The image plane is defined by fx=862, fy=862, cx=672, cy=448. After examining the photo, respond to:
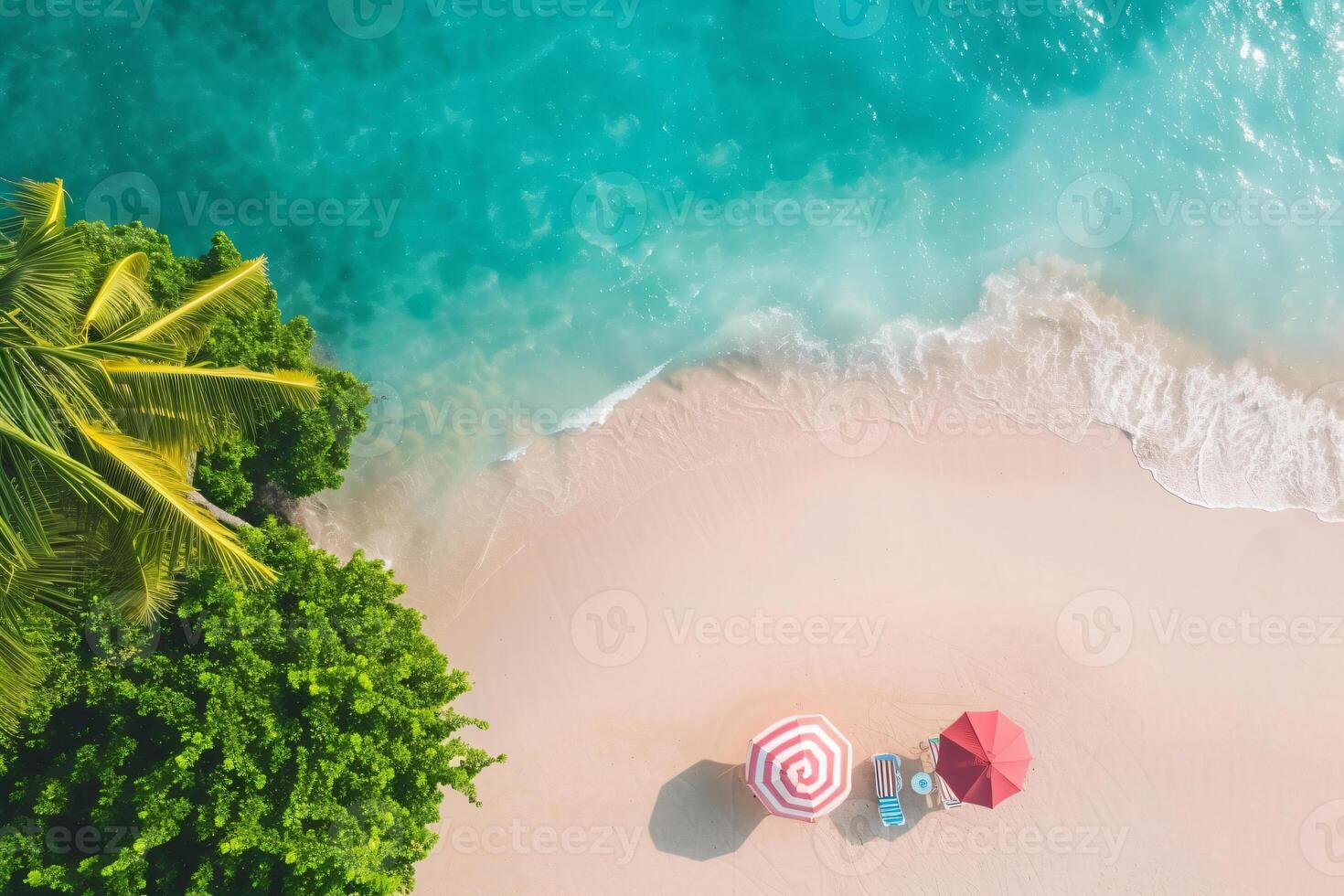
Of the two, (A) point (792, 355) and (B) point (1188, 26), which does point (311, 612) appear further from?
(B) point (1188, 26)

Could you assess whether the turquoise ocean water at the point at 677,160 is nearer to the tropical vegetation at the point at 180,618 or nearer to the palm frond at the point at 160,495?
the tropical vegetation at the point at 180,618

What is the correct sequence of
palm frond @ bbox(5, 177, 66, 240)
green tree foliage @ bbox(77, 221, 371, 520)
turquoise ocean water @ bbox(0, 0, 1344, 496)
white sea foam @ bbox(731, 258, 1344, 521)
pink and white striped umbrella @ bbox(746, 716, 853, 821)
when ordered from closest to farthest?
palm frond @ bbox(5, 177, 66, 240) → green tree foliage @ bbox(77, 221, 371, 520) → pink and white striped umbrella @ bbox(746, 716, 853, 821) → turquoise ocean water @ bbox(0, 0, 1344, 496) → white sea foam @ bbox(731, 258, 1344, 521)

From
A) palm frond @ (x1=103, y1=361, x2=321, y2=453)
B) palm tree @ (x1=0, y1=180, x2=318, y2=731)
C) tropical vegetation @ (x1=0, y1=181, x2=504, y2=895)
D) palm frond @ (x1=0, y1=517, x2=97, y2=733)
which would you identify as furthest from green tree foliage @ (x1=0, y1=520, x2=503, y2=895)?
palm frond @ (x1=103, y1=361, x2=321, y2=453)

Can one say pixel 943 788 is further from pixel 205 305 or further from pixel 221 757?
pixel 205 305

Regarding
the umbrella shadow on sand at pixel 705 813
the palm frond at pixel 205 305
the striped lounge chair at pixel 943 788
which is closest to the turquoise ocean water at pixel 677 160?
the palm frond at pixel 205 305

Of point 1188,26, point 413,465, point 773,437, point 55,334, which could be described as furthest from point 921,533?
point 55,334

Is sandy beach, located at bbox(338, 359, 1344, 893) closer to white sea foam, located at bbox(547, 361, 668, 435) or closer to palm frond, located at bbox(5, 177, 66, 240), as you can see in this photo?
white sea foam, located at bbox(547, 361, 668, 435)
